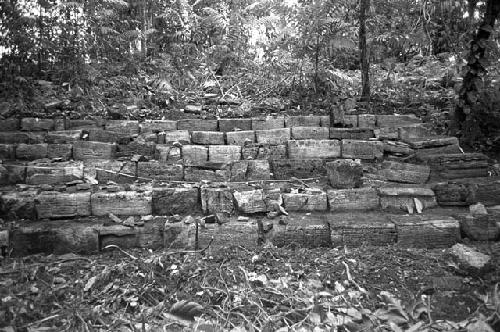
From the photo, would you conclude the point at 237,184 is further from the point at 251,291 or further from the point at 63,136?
the point at 63,136

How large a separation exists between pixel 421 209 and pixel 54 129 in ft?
13.4

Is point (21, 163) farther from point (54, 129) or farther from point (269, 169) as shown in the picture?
point (269, 169)

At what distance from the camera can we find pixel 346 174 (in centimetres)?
366

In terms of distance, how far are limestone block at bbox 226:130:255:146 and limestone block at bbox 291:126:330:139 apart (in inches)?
20.3

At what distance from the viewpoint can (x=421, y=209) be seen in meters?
3.50

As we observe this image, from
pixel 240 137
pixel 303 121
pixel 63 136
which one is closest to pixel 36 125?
pixel 63 136

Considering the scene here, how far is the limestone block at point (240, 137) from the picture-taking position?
14.7 feet

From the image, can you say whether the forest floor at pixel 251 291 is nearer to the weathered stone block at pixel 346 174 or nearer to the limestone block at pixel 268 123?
the weathered stone block at pixel 346 174

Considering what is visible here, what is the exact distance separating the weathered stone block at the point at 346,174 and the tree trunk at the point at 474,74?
5.84 feet

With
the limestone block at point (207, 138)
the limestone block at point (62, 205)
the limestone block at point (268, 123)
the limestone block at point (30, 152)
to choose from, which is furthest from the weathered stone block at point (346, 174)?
the limestone block at point (30, 152)

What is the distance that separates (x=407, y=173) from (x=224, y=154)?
1909 millimetres

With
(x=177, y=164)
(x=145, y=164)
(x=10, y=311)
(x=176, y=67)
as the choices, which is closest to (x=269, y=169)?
(x=177, y=164)

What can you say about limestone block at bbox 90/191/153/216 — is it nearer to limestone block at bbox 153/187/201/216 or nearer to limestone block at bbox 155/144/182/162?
limestone block at bbox 153/187/201/216

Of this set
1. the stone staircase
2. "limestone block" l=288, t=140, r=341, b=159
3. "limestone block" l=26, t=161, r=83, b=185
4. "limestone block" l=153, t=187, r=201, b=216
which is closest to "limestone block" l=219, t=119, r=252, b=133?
the stone staircase
